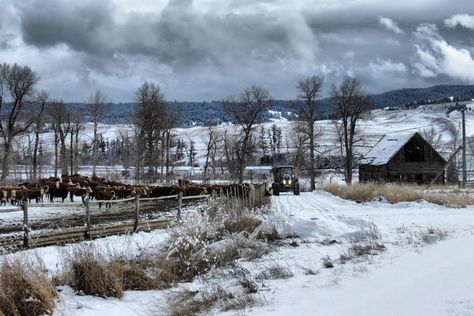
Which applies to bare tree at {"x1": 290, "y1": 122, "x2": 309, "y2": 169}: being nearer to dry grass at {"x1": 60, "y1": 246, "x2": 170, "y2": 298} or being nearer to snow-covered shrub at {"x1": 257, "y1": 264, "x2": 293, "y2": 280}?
snow-covered shrub at {"x1": 257, "y1": 264, "x2": 293, "y2": 280}

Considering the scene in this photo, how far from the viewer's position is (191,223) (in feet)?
44.3

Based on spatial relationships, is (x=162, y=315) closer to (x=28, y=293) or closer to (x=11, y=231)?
(x=28, y=293)

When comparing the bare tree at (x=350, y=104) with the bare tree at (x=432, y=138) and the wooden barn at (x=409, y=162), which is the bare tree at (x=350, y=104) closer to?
the wooden barn at (x=409, y=162)

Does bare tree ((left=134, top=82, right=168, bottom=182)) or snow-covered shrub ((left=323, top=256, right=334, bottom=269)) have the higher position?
bare tree ((left=134, top=82, right=168, bottom=182))

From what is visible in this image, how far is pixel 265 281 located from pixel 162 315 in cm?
232

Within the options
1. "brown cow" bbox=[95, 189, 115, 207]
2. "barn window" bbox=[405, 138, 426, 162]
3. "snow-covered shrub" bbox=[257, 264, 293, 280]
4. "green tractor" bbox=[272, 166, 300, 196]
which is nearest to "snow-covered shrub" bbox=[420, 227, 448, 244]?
"snow-covered shrub" bbox=[257, 264, 293, 280]

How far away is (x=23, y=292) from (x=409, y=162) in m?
53.2

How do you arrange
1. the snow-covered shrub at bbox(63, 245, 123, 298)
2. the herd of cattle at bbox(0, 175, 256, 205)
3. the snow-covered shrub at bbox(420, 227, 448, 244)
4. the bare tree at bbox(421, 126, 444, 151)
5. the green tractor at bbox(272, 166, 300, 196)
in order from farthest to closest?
1. the bare tree at bbox(421, 126, 444, 151)
2. the green tractor at bbox(272, 166, 300, 196)
3. the herd of cattle at bbox(0, 175, 256, 205)
4. the snow-covered shrub at bbox(420, 227, 448, 244)
5. the snow-covered shrub at bbox(63, 245, 123, 298)

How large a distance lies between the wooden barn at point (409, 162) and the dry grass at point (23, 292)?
165 feet

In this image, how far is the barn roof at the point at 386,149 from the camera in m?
56.2

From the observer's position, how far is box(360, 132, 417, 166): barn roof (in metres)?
56.2

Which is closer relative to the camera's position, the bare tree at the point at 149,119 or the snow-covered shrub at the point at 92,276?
the snow-covered shrub at the point at 92,276

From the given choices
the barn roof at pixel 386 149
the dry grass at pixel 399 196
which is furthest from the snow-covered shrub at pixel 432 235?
the barn roof at pixel 386 149

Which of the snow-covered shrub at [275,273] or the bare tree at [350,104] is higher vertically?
the bare tree at [350,104]
